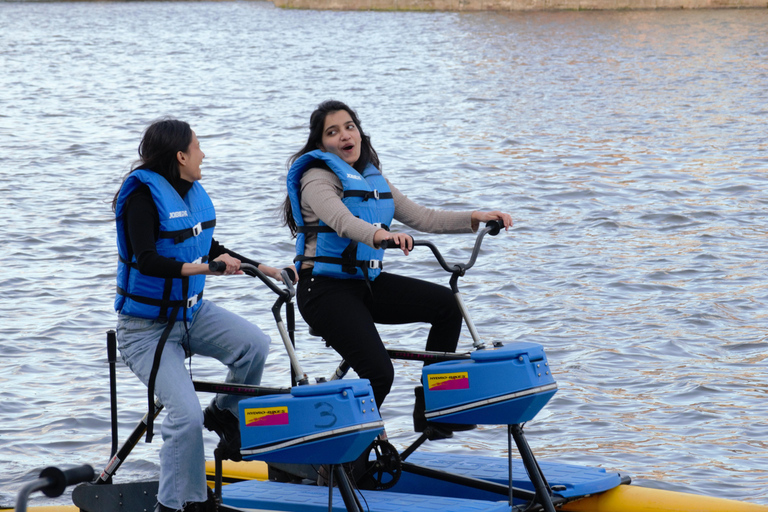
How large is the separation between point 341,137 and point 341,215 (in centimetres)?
48

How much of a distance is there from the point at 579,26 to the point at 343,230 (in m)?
45.5

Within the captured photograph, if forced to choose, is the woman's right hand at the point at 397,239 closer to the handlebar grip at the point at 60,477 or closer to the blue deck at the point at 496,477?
the blue deck at the point at 496,477

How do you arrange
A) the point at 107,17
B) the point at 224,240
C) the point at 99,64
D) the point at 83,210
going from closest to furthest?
the point at 224,240
the point at 83,210
the point at 99,64
the point at 107,17

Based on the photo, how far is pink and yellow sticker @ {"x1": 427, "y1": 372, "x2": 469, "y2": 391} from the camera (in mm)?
4395

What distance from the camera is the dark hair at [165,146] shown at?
4.15 meters

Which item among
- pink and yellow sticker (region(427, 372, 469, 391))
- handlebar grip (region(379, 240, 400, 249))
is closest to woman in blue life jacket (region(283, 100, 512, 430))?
pink and yellow sticker (region(427, 372, 469, 391))

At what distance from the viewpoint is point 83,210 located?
555 inches

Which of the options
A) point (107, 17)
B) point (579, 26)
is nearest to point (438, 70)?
point (579, 26)

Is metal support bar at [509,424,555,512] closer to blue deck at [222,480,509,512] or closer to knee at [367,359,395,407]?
blue deck at [222,480,509,512]

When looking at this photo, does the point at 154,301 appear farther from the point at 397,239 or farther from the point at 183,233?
the point at 397,239

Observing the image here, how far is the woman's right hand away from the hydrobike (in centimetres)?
20

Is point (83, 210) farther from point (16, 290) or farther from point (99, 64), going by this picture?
point (99, 64)

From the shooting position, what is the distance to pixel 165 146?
415 cm

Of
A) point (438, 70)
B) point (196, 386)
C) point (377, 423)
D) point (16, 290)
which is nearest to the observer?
point (377, 423)
